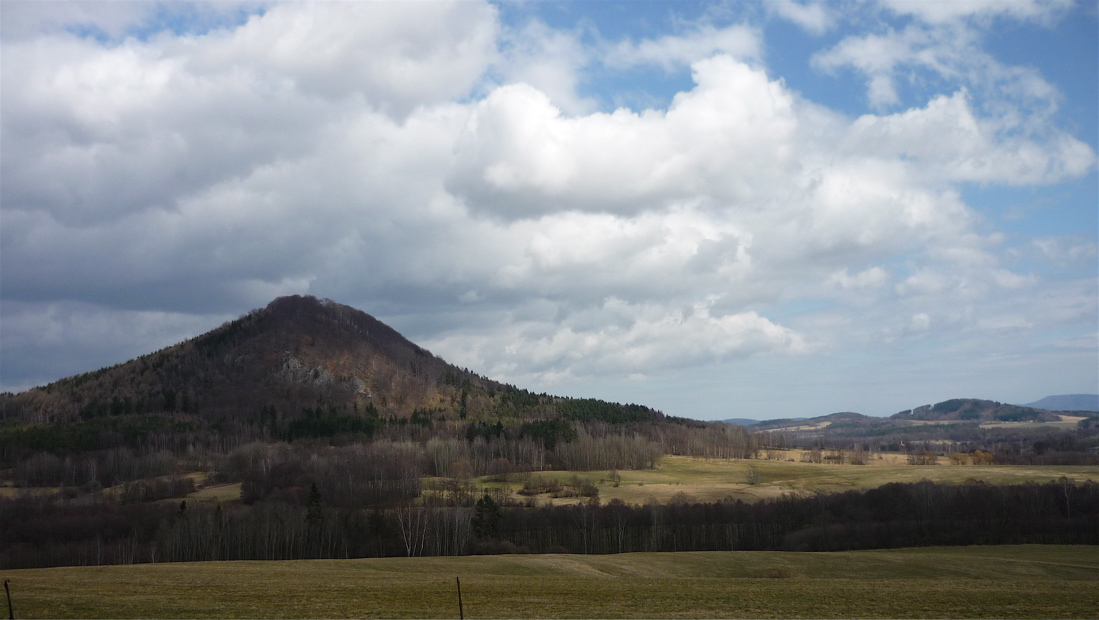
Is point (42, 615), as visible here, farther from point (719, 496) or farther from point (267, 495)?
point (719, 496)

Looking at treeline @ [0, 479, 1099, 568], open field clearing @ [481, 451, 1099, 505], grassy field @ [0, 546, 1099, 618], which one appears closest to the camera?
grassy field @ [0, 546, 1099, 618]

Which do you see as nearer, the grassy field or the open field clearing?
the grassy field

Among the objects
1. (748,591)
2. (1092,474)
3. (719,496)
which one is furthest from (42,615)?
(1092,474)

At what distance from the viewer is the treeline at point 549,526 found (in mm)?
104625

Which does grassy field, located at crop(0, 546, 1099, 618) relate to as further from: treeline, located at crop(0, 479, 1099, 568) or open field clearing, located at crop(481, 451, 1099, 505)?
open field clearing, located at crop(481, 451, 1099, 505)

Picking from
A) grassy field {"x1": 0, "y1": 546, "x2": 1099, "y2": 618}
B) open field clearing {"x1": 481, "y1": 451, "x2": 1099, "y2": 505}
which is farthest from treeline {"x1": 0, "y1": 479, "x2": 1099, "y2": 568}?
grassy field {"x1": 0, "y1": 546, "x2": 1099, "y2": 618}

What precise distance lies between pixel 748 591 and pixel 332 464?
16179 cm

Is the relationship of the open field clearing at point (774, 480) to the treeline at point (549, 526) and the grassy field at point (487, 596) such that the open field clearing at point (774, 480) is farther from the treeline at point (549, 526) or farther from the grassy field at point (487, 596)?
the grassy field at point (487, 596)

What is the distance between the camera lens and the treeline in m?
105

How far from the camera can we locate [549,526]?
4742 inches

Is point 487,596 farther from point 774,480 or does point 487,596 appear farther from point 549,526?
point 774,480

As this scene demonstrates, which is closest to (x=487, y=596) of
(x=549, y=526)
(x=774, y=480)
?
(x=549, y=526)

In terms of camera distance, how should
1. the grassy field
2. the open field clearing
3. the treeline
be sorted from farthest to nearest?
1. the open field clearing
2. the treeline
3. the grassy field

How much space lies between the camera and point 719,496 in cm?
15162
